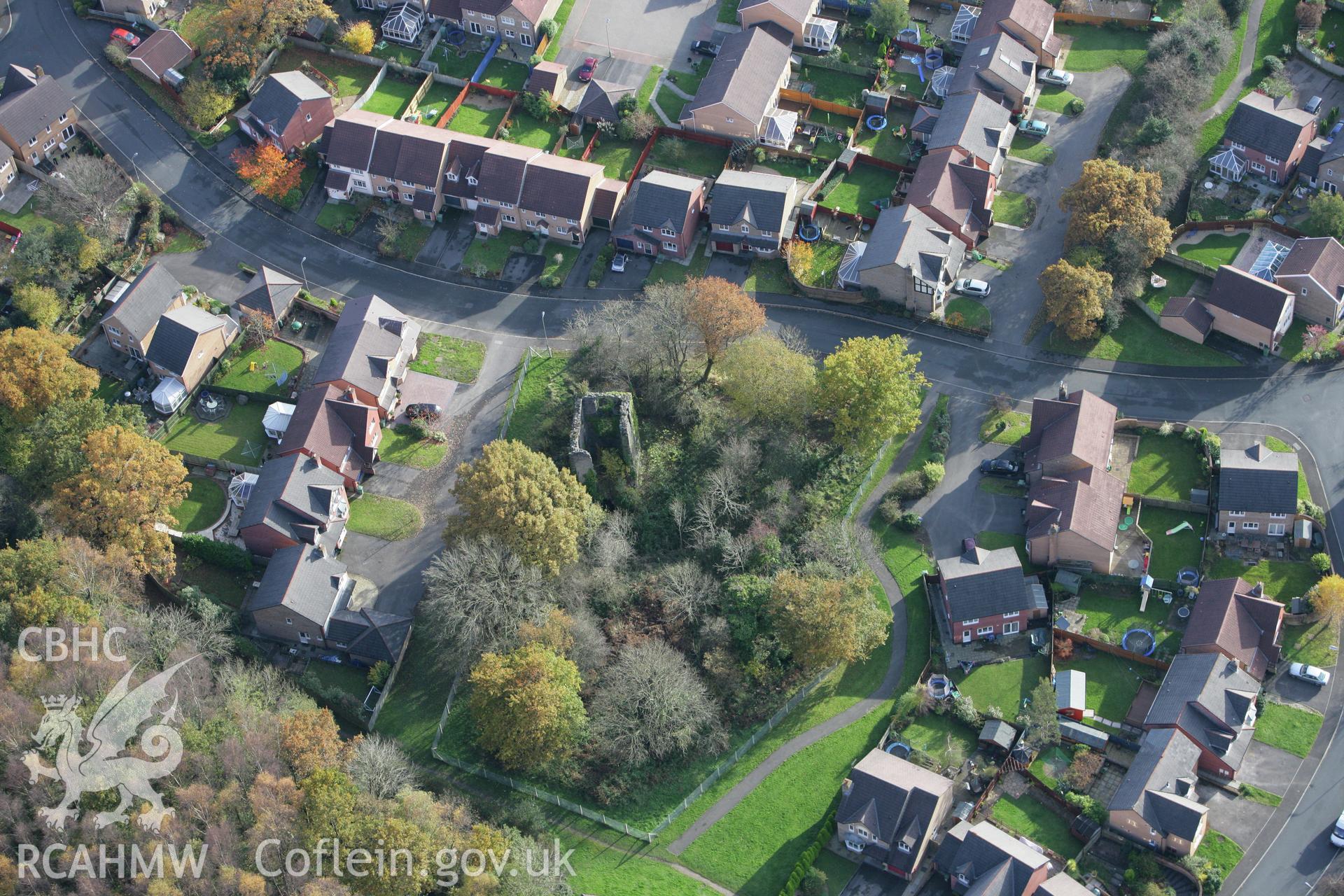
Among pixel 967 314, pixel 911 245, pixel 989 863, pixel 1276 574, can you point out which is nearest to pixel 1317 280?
pixel 1276 574

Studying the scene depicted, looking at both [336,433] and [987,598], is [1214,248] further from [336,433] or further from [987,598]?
[336,433]

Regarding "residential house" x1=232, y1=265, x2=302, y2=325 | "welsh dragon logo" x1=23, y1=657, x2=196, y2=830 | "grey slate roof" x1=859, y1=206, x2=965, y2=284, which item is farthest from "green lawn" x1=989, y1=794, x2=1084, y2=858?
"residential house" x1=232, y1=265, x2=302, y2=325

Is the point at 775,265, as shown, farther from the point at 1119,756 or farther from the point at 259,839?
the point at 259,839

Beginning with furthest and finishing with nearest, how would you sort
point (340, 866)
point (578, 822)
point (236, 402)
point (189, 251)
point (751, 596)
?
point (189, 251) < point (236, 402) < point (751, 596) < point (578, 822) < point (340, 866)

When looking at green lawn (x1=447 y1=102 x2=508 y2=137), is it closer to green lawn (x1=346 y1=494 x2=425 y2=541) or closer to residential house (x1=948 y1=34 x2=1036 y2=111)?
green lawn (x1=346 y1=494 x2=425 y2=541)

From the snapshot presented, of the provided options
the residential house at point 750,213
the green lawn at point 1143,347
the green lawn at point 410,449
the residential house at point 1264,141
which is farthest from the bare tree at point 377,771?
the residential house at point 1264,141

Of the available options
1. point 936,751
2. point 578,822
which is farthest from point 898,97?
point 578,822
